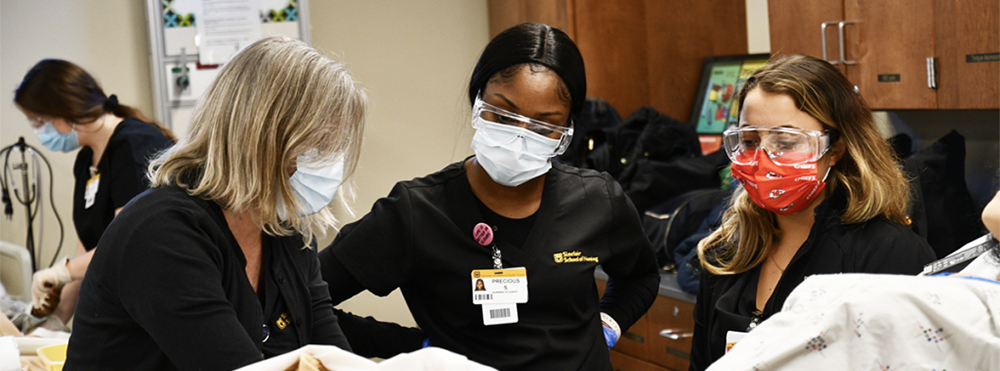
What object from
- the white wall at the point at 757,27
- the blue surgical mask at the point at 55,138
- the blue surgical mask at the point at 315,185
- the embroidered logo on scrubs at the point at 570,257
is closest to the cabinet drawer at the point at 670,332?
the embroidered logo on scrubs at the point at 570,257

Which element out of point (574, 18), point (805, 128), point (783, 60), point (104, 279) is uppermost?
point (574, 18)

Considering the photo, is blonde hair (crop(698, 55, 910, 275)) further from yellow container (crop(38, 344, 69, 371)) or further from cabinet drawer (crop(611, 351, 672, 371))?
cabinet drawer (crop(611, 351, 672, 371))

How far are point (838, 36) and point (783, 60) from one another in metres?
1.11

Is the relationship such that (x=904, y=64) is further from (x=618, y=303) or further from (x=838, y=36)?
(x=618, y=303)

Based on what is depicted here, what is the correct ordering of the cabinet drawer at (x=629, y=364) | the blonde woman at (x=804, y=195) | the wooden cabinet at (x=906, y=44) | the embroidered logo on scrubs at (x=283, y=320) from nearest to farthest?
the embroidered logo on scrubs at (x=283, y=320) < the blonde woman at (x=804, y=195) < the wooden cabinet at (x=906, y=44) < the cabinet drawer at (x=629, y=364)

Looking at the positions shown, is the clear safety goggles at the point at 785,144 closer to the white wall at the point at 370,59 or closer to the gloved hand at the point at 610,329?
the gloved hand at the point at 610,329

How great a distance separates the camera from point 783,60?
1710mm

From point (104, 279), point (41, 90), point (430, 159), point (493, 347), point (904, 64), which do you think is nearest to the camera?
point (104, 279)

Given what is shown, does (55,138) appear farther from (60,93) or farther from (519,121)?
(519,121)

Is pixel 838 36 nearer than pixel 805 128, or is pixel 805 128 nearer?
pixel 805 128

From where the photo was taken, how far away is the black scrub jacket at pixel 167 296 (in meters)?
1.14

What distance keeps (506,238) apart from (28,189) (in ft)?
11.7

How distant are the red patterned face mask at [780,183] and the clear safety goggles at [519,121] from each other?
0.37 meters

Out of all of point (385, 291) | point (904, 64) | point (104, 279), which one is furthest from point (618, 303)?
point (904, 64)
